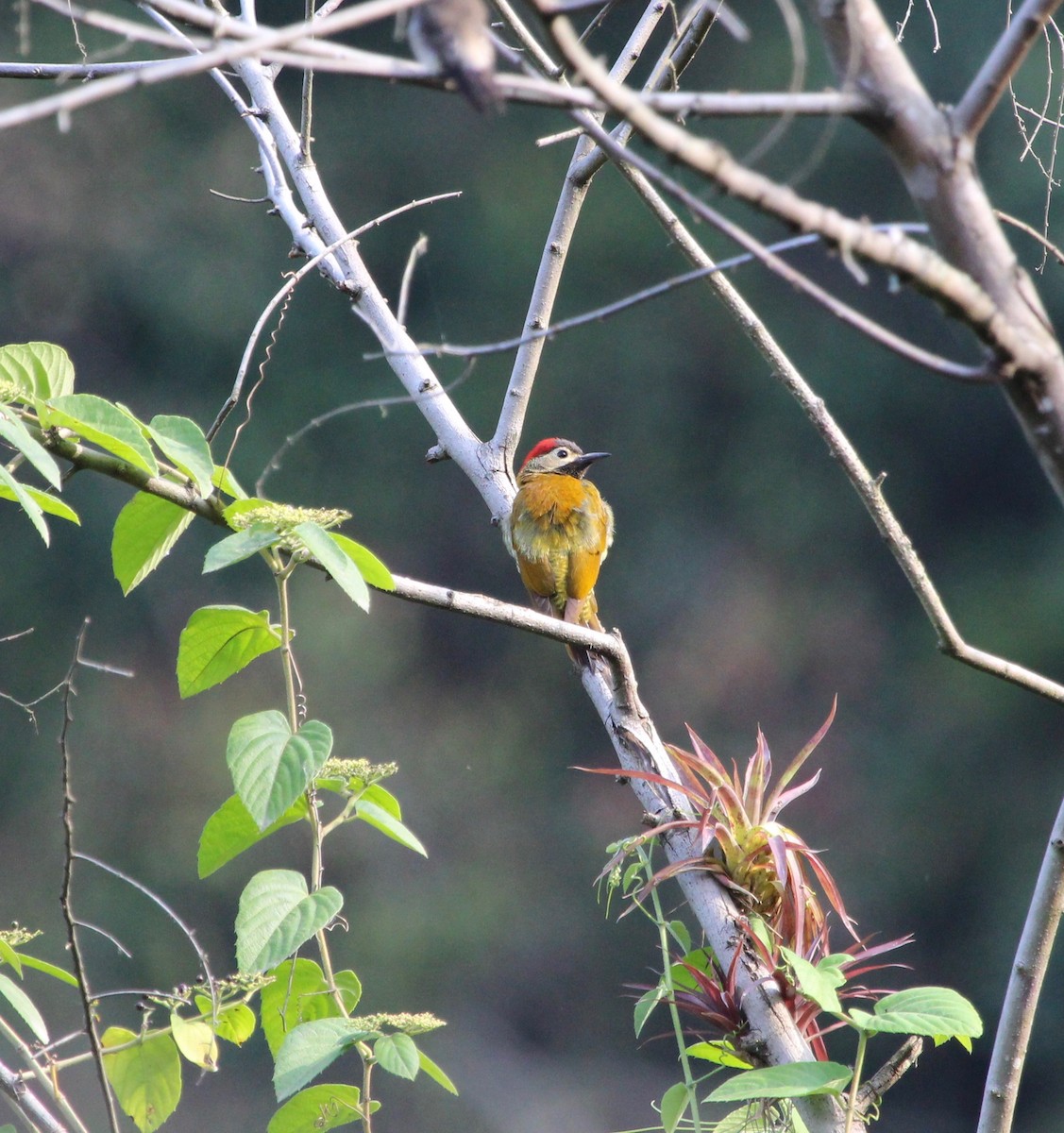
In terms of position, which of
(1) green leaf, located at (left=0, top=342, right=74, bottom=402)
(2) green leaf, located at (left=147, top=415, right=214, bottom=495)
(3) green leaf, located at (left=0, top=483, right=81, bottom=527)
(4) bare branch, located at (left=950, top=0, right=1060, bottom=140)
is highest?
(4) bare branch, located at (left=950, top=0, right=1060, bottom=140)

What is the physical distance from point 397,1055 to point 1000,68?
2.81ft

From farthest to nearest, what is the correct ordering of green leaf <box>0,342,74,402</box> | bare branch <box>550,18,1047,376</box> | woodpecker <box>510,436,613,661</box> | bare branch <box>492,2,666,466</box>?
woodpecker <box>510,436,613,661</box> → bare branch <box>492,2,666,466</box> → green leaf <box>0,342,74,402</box> → bare branch <box>550,18,1047,376</box>

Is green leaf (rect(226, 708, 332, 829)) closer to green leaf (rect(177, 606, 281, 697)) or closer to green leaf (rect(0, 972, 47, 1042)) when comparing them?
green leaf (rect(177, 606, 281, 697))

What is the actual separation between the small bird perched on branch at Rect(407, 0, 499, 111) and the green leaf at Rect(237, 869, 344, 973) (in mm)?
628

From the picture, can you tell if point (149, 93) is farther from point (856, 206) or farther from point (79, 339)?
point (856, 206)

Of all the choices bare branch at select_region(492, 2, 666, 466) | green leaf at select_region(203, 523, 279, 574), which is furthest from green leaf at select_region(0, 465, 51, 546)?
bare branch at select_region(492, 2, 666, 466)

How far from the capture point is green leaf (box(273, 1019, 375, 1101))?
3.41ft

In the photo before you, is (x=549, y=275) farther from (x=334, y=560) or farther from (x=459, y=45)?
(x=459, y=45)

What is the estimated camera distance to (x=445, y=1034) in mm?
10492

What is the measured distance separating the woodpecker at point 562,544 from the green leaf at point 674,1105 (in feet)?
5.20

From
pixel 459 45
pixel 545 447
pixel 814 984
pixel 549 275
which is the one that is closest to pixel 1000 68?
pixel 459 45

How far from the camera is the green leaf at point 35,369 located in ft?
3.78

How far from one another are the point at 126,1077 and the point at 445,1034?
32.4 ft

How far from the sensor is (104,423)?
1.09 m
